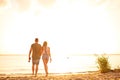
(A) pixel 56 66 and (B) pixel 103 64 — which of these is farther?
(A) pixel 56 66

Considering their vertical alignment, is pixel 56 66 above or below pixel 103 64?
above

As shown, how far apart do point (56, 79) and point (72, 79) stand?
736 millimetres

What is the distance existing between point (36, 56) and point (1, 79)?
11.3ft

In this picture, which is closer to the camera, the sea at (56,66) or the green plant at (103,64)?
the green plant at (103,64)

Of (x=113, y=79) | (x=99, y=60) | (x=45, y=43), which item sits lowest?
(x=113, y=79)

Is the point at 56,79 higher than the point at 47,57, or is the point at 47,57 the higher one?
the point at 47,57

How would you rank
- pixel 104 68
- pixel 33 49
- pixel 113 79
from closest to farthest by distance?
1. pixel 113 79
2. pixel 33 49
3. pixel 104 68

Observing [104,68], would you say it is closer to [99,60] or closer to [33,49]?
[99,60]

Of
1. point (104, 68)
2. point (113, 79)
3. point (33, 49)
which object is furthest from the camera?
point (104, 68)

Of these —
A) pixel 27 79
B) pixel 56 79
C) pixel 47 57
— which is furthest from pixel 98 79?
pixel 47 57

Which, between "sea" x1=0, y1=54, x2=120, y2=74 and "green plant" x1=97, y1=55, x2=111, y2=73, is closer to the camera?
"green plant" x1=97, y1=55, x2=111, y2=73

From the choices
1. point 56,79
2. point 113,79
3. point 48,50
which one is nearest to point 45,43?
point 48,50

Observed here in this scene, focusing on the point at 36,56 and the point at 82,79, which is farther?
the point at 36,56

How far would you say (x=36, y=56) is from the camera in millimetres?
14805
